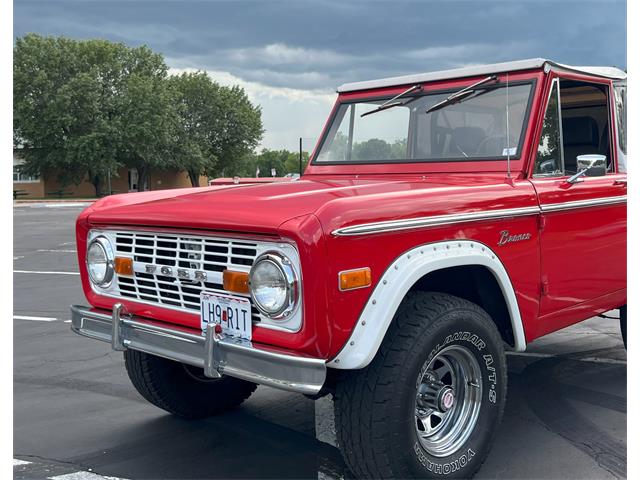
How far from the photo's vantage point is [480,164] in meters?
4.19

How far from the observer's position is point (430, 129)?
4539 mm

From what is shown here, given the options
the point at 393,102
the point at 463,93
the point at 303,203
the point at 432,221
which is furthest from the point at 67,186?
the point at 432,221

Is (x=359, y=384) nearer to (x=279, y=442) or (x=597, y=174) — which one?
(x=279, y=442)

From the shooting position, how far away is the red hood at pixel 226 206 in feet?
9.92

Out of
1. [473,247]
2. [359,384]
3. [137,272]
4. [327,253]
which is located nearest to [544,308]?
[473,247]

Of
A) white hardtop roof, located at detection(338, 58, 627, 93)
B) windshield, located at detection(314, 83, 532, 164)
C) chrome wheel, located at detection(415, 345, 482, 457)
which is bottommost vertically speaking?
chrome wheel, located at detection(415, 345, 482, 457)

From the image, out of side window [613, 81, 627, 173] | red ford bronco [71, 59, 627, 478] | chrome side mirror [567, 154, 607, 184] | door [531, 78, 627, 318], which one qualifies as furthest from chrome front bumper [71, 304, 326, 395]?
side window [613, 81, 627, 173]

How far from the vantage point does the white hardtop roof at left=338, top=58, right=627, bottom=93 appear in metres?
4.25

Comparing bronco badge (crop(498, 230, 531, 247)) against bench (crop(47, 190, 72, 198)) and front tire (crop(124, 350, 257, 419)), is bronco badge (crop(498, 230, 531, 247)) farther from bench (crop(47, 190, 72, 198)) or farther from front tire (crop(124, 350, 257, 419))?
bench (crop(47, 190, 72, 198))

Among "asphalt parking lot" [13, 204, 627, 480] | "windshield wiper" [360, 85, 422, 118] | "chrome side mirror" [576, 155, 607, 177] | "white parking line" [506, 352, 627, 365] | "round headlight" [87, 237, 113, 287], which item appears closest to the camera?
"asphalt parking lot" [13, 204, 627, 480]

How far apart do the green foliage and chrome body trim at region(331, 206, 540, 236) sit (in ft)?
158

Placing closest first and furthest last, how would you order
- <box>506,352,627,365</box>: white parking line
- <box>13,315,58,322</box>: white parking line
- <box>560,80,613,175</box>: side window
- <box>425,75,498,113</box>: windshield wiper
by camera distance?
<box>425,75,498,113</box>: windshield wiper → <box>560,80,613,175</box>: side window → <box>506,352,627,365</box>: white parking line → <box>13,315,58,322</box>: white parking line

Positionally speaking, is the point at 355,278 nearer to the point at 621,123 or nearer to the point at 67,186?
the point at 621,123

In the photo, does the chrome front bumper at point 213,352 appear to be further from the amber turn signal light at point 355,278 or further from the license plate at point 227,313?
the amber turn signal light at point 355,278
